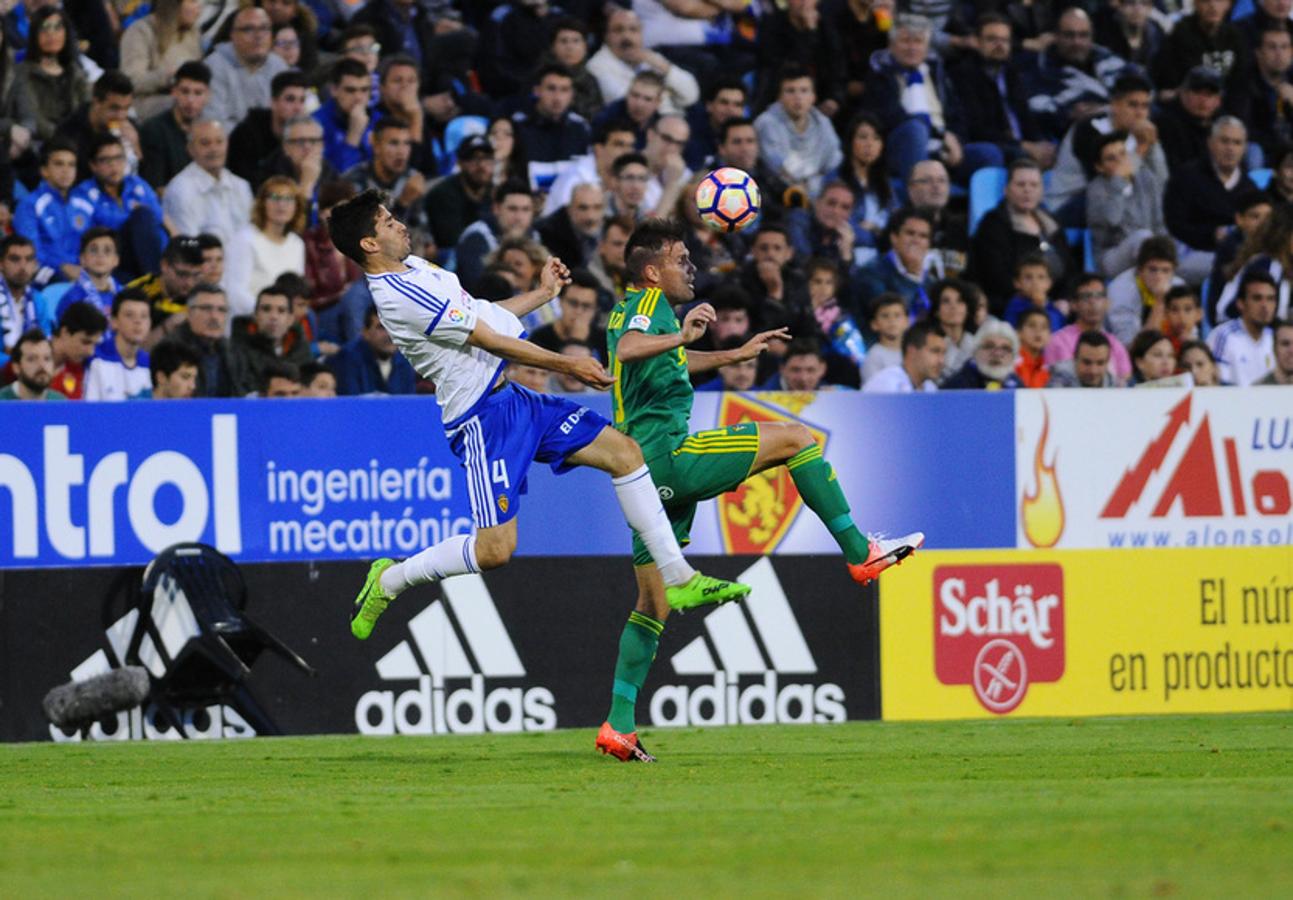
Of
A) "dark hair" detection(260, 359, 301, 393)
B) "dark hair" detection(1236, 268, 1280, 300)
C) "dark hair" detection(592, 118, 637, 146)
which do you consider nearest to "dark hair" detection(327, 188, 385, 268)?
"dark hair" detection(260, 359, 301, 393)

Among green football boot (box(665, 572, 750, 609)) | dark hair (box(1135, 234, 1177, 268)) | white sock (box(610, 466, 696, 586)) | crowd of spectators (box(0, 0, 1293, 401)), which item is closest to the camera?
green football boot (box(665, 572, 750, 609))

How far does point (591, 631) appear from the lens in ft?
45.2

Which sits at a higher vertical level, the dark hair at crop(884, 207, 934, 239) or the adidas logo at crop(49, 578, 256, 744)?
the dark hair at crop(884, 207, 934, 239)

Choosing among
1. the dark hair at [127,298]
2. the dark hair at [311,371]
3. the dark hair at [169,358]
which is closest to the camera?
the dark hair at [169,358]

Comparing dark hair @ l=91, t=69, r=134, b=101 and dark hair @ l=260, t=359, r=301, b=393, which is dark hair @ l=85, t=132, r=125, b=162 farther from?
dark hair @ l=260, t=359, r=301, b=393

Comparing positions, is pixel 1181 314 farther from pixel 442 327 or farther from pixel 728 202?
pixel 442 327

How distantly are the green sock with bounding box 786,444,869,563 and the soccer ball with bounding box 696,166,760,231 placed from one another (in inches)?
61.2

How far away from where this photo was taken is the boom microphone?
12945mm

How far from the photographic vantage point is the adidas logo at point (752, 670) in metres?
13.7

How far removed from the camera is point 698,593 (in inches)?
395

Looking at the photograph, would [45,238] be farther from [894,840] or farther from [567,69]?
[894,840]

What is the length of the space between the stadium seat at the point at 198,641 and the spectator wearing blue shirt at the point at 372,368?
257 centimetres

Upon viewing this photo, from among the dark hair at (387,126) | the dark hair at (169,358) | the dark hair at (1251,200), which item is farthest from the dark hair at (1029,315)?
the dark hair at (169,358)

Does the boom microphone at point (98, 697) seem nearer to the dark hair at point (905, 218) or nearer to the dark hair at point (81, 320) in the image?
the dark hair at point (81, 320)
